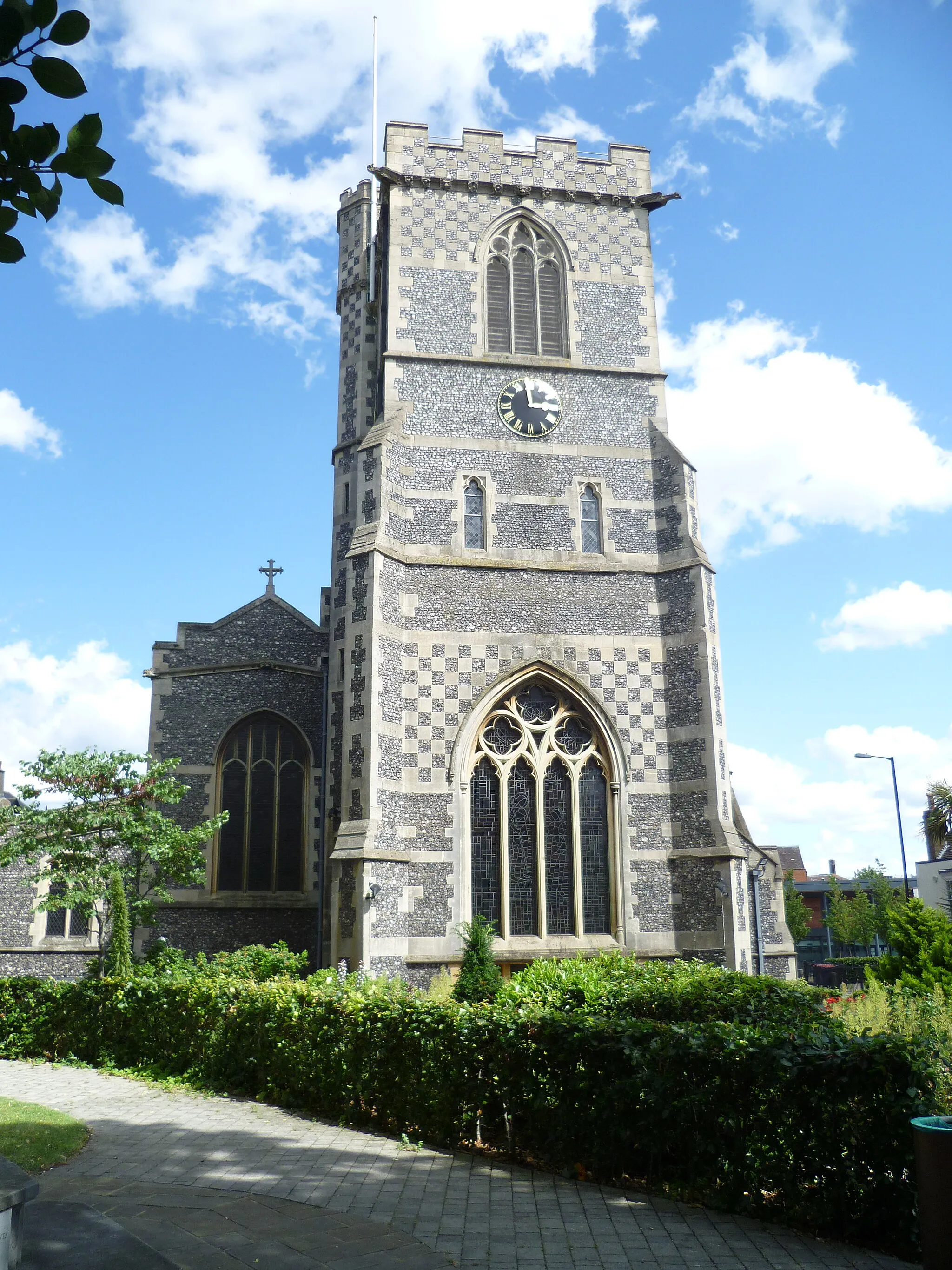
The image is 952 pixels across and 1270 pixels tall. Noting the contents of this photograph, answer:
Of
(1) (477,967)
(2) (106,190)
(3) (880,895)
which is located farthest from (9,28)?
(3) (880,895)

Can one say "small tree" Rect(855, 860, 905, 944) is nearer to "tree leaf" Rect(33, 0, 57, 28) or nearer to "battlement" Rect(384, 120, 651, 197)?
"battlement" Rect(384, 120, 651, 197)

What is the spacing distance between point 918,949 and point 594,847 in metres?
5.67

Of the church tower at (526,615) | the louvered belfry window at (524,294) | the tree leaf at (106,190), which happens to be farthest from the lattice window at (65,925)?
the tree leaf at (106,190)

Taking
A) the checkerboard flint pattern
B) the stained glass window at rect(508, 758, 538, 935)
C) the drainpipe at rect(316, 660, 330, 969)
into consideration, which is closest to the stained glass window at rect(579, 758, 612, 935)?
the checkerboard flint pattern

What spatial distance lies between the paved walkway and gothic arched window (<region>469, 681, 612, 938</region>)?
739 centimetres

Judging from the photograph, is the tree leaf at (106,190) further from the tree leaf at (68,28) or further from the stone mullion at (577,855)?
the stone mullion at (577,855)

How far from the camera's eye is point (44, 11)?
3291 millimetres

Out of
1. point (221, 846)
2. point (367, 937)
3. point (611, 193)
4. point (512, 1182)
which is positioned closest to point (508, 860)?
point (367, 937)

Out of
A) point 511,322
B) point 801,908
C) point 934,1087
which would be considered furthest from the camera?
point 801,908

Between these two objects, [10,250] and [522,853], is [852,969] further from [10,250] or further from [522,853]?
[10,250]

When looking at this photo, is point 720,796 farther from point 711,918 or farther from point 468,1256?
point 468,1256

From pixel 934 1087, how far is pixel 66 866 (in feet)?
46.4

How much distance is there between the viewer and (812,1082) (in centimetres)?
702

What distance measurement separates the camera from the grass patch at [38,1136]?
868cm
